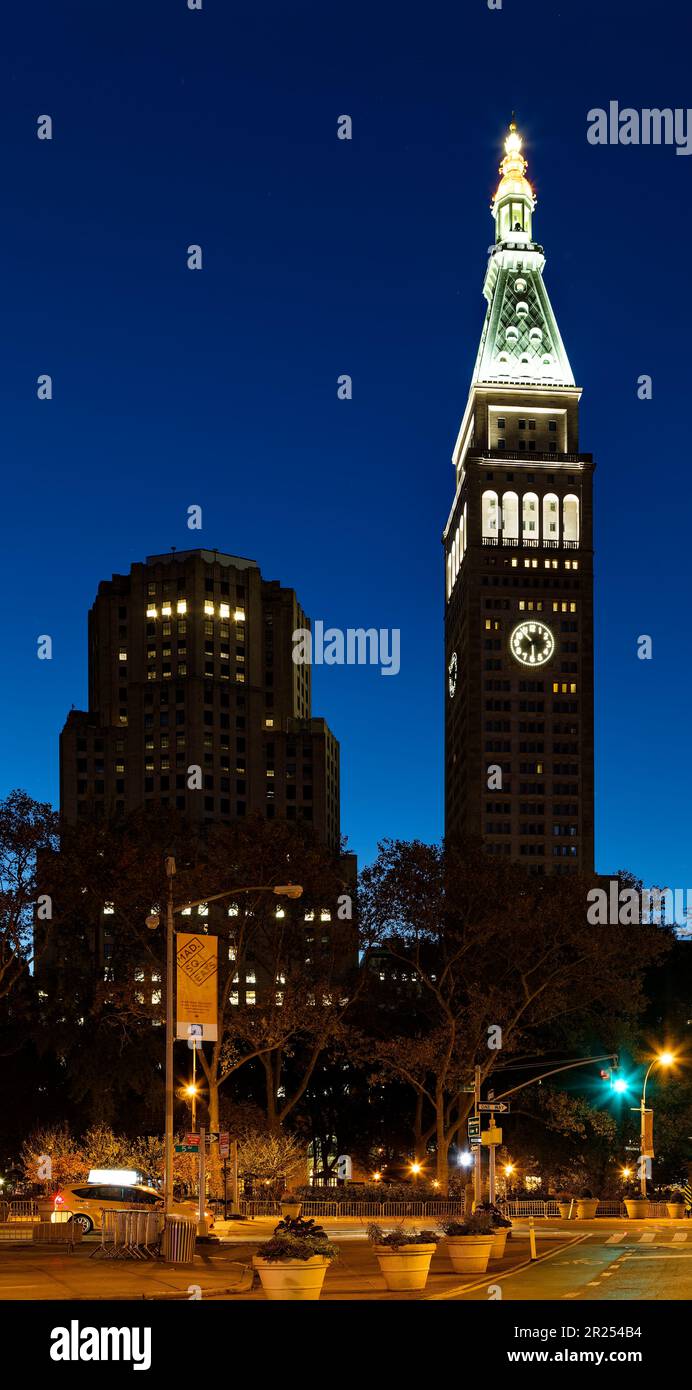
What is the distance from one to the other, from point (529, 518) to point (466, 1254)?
170829 millimetres

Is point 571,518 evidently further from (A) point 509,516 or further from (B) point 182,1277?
(B) point 182,1277

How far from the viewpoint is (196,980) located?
3334cm

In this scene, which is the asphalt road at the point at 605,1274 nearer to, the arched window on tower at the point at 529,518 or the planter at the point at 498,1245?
the planter at the point at 498,1245

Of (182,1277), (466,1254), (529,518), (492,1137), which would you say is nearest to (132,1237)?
(182,1277)

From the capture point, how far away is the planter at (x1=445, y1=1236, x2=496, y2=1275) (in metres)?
30.6

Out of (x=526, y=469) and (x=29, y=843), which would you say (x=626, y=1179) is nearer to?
(x=29, y=843)

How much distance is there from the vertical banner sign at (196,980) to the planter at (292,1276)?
11190 mm

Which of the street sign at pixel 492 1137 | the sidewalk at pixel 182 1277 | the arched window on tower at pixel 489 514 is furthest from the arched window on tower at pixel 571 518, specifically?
the sidewalk at pixel 182 1277

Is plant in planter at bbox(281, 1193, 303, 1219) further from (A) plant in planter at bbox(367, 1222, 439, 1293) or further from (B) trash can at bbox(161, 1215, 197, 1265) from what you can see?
(A) plant in planter at bbox(367, 1222, 439, 1293)

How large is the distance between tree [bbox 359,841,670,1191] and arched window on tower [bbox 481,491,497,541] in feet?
408

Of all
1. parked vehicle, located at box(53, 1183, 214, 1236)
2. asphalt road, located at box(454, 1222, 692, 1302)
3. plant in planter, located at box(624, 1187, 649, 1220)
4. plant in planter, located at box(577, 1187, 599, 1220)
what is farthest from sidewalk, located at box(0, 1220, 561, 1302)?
plant in planter, located at box(624, 1187, 649, 1220)

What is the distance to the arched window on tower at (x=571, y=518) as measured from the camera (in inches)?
7697

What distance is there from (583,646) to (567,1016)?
113017 millimetres

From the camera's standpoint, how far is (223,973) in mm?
68062
